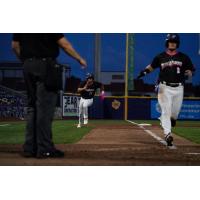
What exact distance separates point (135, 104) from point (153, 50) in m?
2.46

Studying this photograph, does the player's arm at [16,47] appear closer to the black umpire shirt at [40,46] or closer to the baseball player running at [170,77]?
the black umpire shirt at [40,46]

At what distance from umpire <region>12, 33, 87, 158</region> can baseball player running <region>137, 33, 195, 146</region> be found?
1.21m

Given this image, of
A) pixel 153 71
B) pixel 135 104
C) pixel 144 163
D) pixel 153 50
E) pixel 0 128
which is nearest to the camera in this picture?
pixel 144 163

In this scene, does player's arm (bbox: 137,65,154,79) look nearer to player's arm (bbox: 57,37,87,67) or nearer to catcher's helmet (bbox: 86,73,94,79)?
catcher's helmet (bbox: 86,73,94,79)

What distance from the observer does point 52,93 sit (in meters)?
4.19

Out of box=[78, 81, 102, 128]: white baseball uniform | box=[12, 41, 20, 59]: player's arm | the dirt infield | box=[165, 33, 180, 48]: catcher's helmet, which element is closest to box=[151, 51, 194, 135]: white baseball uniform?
box=[165, 33, 180, 48]: catcher's helmet

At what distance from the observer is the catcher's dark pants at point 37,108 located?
13.6 feet

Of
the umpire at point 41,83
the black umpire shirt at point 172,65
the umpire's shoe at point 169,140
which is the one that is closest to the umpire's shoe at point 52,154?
the umpire at point 41,83

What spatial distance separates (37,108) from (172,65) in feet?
5.56

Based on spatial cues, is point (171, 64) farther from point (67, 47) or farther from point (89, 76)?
point (67, 47)

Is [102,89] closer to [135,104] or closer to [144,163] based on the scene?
[144,163]

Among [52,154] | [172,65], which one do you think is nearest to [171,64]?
[172,65]

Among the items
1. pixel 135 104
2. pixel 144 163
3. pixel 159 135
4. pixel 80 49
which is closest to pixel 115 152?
pixel 144 163

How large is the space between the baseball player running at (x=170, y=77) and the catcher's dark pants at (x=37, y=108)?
1277 mm
